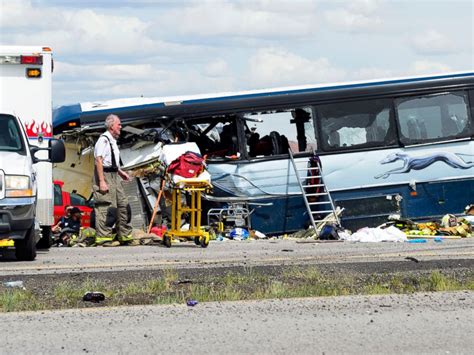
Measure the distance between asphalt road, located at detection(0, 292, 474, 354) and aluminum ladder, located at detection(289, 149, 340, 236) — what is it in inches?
367

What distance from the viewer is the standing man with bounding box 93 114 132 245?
54.5 ft

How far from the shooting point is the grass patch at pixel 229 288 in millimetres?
9648

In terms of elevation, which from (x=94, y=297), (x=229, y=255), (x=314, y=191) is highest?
(x=314, y=191)

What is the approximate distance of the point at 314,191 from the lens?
63.0 feet

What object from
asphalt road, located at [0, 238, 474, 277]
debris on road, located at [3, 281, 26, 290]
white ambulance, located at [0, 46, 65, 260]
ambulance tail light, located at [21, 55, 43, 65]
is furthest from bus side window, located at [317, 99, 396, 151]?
debris on road, located at [3, 281, 26, 290]

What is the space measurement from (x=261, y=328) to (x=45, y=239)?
27.7 feet

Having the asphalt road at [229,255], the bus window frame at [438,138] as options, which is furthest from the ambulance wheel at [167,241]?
the bus window frame at [438,138]

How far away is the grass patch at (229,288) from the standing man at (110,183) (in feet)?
17.4

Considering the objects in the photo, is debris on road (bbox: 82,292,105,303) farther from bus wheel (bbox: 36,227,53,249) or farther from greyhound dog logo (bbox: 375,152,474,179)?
greyhound dog logo (bbox: 375,152,474,179)

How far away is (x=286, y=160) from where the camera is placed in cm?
1923

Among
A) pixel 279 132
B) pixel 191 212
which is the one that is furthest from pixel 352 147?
pixel 191 212

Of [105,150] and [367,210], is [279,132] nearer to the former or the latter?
[367,210]

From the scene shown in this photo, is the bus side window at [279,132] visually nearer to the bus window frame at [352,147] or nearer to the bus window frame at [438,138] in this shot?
the bus window frame at [352,147]

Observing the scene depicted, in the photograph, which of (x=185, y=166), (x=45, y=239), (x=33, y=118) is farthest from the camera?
(x=185, y=166)
